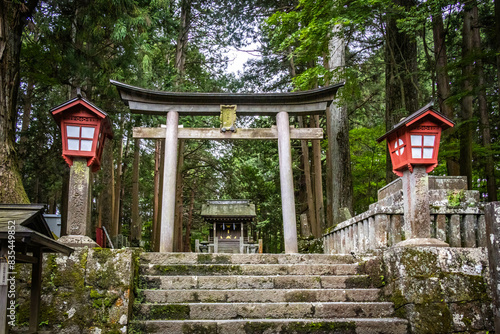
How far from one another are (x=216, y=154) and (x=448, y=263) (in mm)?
16474

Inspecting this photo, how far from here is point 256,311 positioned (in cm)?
488

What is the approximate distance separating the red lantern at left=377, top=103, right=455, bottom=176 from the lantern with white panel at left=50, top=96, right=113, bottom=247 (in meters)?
4.31

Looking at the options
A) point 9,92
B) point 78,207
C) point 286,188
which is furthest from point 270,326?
point 9,92

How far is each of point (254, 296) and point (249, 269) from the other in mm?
681

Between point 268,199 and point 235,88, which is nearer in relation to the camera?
point 235,88

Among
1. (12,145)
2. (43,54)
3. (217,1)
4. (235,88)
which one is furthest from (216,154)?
(12,145)

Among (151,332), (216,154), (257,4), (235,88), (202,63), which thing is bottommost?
(151,332)

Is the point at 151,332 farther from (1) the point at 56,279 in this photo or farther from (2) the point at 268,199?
(2) the point at 268,199

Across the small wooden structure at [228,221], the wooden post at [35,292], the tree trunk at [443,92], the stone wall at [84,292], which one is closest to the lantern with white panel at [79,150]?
the stone wall at [84,292]

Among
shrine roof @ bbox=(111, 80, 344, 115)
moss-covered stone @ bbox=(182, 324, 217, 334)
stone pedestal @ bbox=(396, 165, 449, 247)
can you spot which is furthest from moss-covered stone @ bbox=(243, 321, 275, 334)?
shrine roof @ bbox=(111, 80, 344, 115)

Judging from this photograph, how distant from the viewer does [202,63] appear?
60.5 feet

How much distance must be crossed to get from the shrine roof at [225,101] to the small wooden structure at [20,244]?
440 centimetres

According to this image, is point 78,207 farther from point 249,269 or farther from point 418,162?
point 418,162

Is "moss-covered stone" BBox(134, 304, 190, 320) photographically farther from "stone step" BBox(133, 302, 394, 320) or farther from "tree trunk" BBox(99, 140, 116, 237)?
"tree trunk" BBox(99, 140, 116, 237)
